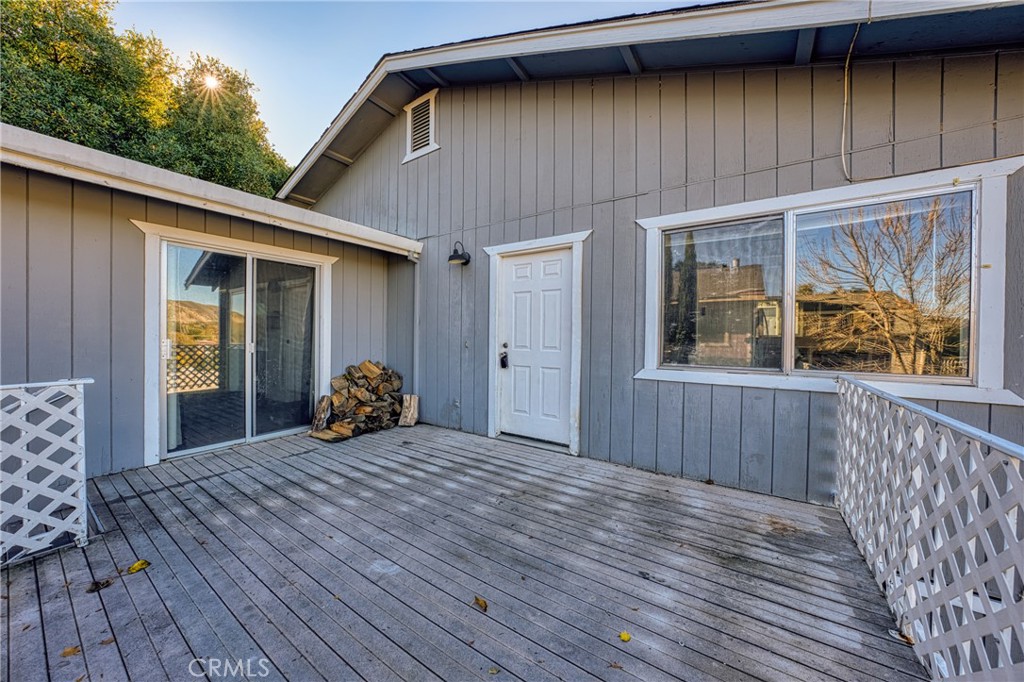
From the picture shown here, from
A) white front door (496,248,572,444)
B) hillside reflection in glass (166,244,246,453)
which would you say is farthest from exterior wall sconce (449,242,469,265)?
hillside reflection in glass (166,244,246,453)

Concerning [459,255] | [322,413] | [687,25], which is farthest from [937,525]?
[322,413]

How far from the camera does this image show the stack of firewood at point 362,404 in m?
4.46

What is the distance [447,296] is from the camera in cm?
482

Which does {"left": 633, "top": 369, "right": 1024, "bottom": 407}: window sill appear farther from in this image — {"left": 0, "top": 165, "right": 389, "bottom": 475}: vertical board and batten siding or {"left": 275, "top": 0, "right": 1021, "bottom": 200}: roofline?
{"left": 0, "top": 165, "right": 389, "bottom": 475}: vertical board and batten siding

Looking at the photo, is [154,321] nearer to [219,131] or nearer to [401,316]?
[401,316]

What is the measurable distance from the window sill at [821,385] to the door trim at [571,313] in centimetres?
62

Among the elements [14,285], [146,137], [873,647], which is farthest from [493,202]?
[146,137]

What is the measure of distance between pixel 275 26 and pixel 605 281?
603cm

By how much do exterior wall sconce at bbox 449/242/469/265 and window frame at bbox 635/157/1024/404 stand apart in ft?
7.10

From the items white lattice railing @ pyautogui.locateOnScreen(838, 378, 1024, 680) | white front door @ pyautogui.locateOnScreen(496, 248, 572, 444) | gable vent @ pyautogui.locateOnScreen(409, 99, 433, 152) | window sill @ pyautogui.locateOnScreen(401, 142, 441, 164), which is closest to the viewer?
white lattice railing @ pyautogui.locateOnScreen(838, 378, 1024, 680)

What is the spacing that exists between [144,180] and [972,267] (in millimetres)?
5454

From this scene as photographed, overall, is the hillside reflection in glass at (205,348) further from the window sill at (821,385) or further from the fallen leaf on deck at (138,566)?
the window sill at (821,385)

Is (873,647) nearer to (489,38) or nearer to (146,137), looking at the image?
(489,38)

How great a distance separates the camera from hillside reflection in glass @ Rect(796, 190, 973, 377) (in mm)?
2393
